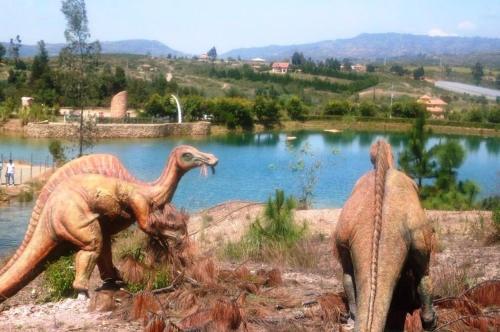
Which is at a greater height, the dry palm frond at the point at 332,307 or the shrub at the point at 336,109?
the dry palm frond at the point at 332,307

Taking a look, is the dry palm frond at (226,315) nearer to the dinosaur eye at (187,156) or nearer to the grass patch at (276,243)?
the dinosaur eye at (187,156)

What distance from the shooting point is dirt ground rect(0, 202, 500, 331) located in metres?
5.67

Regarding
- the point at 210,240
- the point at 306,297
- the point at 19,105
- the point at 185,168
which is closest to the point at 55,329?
the point at 185,168

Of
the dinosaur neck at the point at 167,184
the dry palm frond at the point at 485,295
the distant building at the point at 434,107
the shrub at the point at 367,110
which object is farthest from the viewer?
the distant building at the point at 434,107

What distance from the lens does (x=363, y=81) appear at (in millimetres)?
91875

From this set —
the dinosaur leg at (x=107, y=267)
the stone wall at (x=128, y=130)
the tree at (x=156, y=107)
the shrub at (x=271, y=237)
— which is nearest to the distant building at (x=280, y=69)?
the tree at (x=156, y=107)

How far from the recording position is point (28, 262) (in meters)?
6.23

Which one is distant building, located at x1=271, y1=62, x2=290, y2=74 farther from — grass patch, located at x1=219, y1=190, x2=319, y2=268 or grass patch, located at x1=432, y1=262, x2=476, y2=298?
grass patch, located at x1=432, y1=262, x2=476, y2=298

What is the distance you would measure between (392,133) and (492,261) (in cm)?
4326

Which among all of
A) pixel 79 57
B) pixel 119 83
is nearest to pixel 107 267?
pixel 79 57

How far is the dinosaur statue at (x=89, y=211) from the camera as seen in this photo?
608 centimetres

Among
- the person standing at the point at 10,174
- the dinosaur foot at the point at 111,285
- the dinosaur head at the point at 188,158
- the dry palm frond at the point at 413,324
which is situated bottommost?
the person standing at the point at 10,174

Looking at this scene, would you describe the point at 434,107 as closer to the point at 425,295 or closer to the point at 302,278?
the point at 302,278

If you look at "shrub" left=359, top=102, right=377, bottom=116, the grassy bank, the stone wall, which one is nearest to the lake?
"shrub" left=359, top=102, right=377, bottom=116
